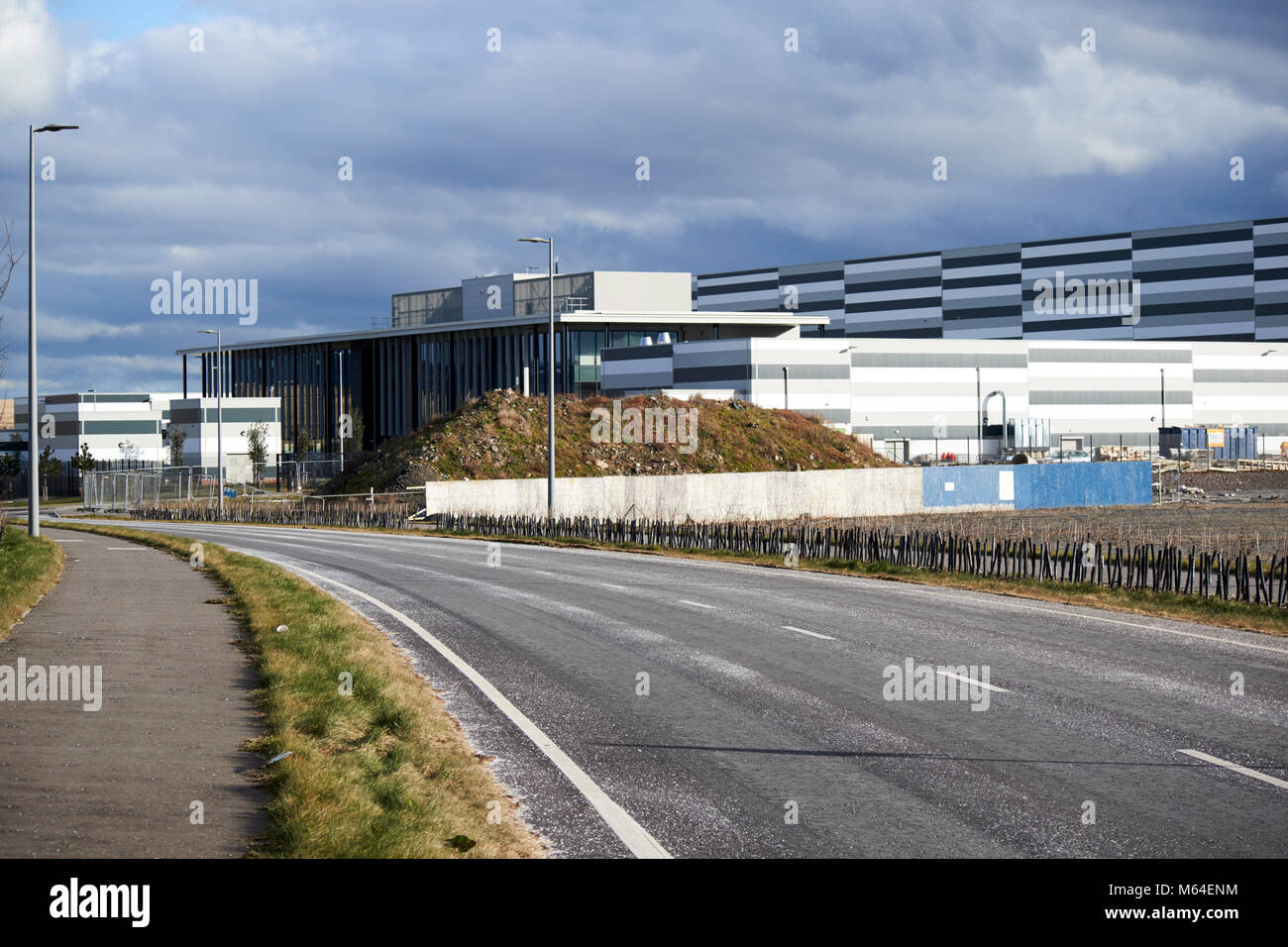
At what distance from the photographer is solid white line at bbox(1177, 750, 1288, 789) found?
8.04m

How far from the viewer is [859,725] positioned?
9.91 meters

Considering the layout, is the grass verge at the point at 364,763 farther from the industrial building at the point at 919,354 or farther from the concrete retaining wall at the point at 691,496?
the industrial building at the point at 919,354

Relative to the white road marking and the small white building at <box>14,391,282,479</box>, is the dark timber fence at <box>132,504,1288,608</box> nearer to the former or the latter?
the white road marking

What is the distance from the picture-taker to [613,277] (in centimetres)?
10325

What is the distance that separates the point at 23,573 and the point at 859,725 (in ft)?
46.9

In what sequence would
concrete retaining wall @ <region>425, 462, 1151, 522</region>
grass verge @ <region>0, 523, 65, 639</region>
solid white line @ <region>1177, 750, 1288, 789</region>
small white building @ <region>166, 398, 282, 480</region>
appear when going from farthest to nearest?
small white building @ <region>166, 398, 282, 480</region> < concrete retaining wall @ <region>425, 462, 1151, 522</region> < grass verge @ <region>0, 523, 65, 639</region> < solid white line @ <region>1177, 750, 1288, 789</region>

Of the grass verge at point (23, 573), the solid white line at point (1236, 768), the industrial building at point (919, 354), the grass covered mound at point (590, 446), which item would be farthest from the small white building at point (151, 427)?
the solid white line at point (1236, 768)

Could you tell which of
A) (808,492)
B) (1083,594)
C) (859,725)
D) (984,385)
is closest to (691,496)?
(808,492)

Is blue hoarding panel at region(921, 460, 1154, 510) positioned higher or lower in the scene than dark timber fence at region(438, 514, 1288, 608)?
higher

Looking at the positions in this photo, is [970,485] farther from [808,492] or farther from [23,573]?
[23,573]

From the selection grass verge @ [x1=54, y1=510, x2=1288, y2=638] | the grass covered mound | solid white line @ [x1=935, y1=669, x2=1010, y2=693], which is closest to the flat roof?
the grass covered mound

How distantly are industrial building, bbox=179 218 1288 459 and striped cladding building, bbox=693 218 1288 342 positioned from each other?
203 mm

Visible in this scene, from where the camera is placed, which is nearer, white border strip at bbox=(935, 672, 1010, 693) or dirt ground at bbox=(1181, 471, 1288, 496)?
white border strip at bbox=(935, 672, 1010, 693)
